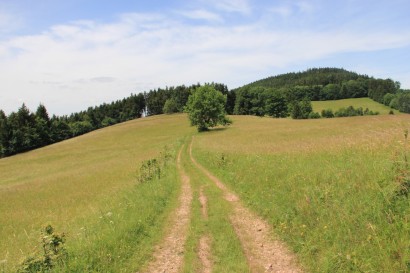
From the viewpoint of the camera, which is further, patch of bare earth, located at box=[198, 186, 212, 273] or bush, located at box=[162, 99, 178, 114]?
bush, located at box=[162, 99, 178, 114]

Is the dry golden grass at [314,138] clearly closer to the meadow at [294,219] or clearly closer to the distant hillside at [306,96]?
the meadow at [294,219]

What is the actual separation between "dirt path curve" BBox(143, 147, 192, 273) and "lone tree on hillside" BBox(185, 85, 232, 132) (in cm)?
5970

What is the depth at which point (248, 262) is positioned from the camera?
7.82 metres

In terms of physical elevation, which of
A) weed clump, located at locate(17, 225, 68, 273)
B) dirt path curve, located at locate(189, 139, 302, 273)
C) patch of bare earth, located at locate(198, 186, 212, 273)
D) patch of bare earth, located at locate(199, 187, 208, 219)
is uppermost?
weed clump, located at locate(17, 225, 68, 273)

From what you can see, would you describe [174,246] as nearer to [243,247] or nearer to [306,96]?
[243,247]

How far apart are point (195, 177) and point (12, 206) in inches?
591

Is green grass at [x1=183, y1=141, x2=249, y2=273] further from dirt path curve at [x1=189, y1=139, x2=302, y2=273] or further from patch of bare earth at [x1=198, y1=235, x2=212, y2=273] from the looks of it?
dirt path curve at [x1=189, y1=139, x2=302, y2=273]

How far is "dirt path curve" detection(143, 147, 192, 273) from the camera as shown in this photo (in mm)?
7945

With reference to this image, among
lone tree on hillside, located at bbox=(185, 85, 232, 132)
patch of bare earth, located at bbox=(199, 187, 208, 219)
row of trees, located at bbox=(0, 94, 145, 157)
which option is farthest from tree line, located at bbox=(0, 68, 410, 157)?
patch of bare earth, located at bbox=(199, 187, 208, 219)

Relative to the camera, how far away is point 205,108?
73.3 metres

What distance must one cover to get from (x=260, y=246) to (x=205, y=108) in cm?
6519

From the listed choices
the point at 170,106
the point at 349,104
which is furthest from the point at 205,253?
the point at 349,104

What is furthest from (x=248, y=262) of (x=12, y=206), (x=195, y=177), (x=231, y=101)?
→ (x=231, y=101)

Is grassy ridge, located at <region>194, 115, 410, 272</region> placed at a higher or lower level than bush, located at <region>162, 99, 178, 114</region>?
lower
